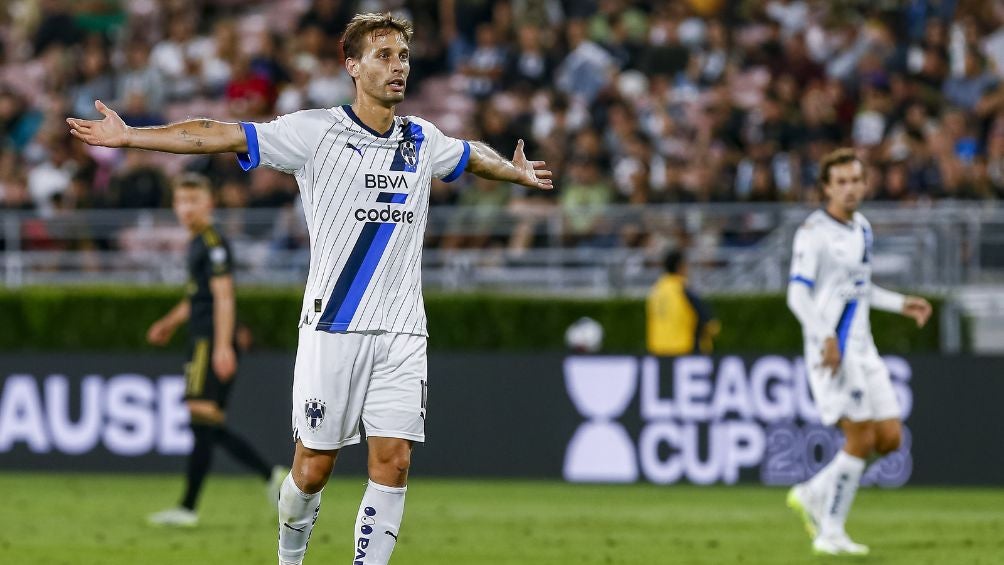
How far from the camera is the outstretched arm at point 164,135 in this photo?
23.3 ft

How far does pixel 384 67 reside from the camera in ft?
25.1

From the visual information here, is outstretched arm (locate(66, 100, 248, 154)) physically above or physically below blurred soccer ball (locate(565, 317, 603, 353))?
above

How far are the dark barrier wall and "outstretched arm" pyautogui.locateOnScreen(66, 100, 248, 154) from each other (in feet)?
29.4

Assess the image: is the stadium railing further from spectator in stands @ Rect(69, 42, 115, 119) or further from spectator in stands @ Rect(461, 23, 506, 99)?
spectator in stands @ Rect(69, 42, 115, 119)

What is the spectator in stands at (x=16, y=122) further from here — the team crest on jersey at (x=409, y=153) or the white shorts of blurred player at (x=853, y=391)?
the team crest on jersey at (x=409, y=153)

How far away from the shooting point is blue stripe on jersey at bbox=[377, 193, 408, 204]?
7.68 meters

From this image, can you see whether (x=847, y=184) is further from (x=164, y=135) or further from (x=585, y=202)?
(x=585, y=202)

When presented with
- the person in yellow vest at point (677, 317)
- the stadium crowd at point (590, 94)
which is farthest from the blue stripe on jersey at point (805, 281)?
the stadium crowd at point (590, 94)

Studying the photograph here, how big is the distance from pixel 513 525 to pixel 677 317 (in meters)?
4.58

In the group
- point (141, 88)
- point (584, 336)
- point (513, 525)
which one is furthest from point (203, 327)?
point (141, 88)

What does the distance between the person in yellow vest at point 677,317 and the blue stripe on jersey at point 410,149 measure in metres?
8.75

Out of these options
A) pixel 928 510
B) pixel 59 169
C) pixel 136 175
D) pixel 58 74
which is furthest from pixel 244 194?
pixel 928 510

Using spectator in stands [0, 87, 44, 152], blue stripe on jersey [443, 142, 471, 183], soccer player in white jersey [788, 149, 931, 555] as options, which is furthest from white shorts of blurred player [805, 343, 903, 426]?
spectator in stands [0, 87, 44, 152]

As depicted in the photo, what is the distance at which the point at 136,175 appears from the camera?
21781mm
